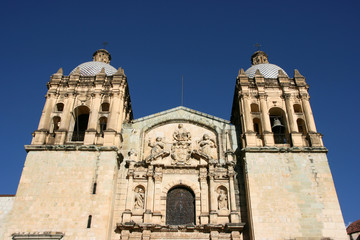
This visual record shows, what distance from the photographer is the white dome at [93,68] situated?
23000 mm

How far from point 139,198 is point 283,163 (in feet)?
23.9

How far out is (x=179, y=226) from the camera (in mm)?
16391

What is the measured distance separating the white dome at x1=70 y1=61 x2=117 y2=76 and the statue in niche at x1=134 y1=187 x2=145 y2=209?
877cm

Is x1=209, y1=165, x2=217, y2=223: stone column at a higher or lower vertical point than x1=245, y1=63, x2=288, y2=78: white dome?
lower

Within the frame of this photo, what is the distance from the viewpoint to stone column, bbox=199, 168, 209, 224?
1678 centimetres

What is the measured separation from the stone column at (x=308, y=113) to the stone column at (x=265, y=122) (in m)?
2.09

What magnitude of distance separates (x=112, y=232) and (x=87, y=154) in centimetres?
405

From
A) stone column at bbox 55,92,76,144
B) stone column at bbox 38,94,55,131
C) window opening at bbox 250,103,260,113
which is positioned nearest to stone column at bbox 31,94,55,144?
stone column at bbox 38,94,55,131

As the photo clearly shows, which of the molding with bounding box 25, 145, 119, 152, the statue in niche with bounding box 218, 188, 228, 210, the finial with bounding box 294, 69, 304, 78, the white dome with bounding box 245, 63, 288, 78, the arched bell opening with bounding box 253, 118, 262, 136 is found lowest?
the statue in niche with bounding box 218, 188, 228, 210

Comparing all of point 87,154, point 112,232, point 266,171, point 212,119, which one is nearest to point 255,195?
point 266,171

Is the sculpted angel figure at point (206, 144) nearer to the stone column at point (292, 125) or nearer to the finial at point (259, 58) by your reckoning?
the stone column at point (292, 125)

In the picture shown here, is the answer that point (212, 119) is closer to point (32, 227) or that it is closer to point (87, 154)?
point (87, 154)

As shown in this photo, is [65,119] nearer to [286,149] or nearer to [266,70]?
[286,149]

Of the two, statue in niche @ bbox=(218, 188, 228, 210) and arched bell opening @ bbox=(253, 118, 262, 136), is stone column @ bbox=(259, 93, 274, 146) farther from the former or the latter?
statue in niche @ bbox=(218, 188, 228, 210)
